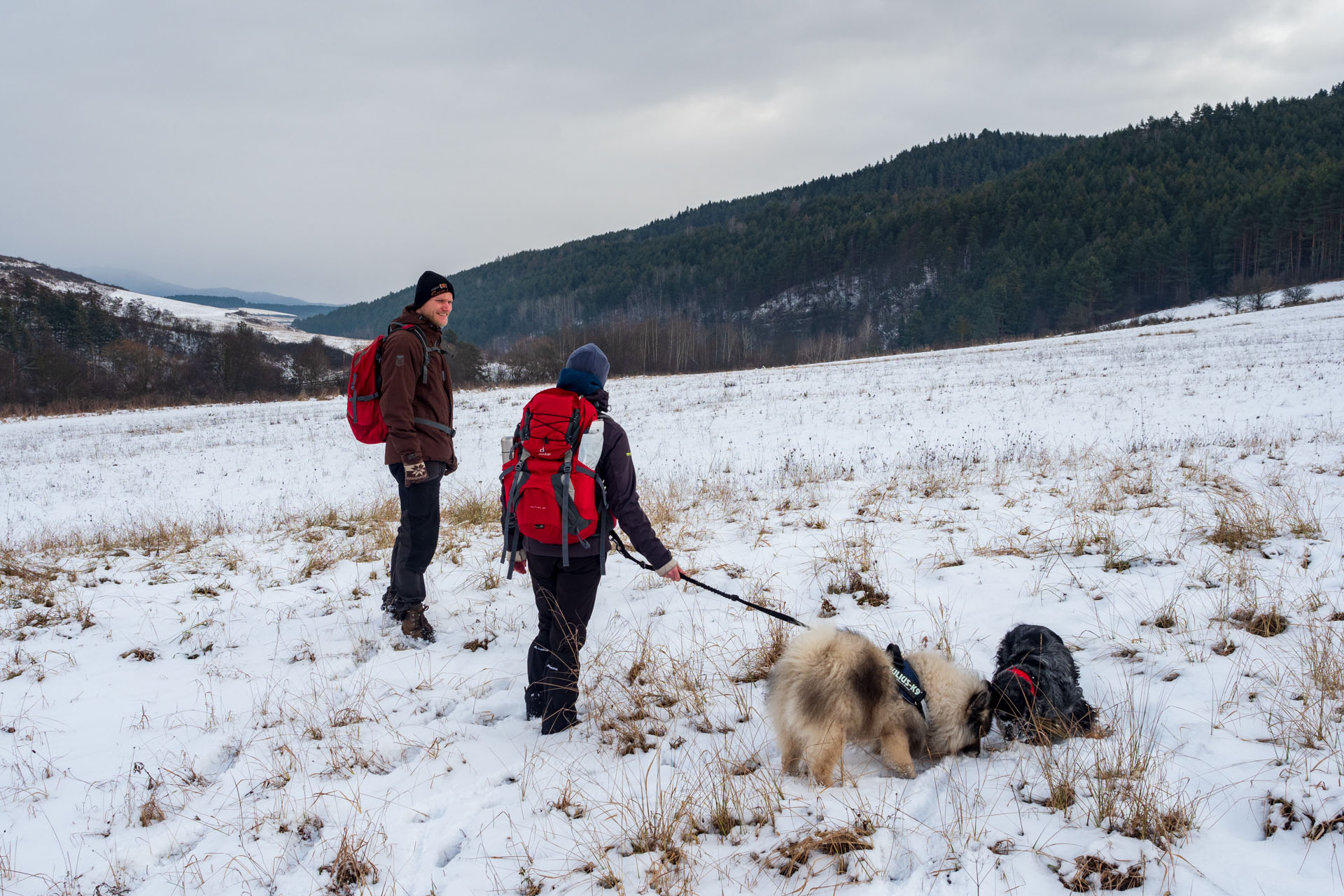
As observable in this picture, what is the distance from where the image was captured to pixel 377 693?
13.6 feet

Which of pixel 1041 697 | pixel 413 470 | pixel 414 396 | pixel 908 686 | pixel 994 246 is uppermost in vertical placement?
pixel 994 246

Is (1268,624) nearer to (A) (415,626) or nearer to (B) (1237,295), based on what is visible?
(A) (415,626)

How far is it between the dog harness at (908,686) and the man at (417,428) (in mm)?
3392

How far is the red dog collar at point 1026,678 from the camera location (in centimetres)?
320

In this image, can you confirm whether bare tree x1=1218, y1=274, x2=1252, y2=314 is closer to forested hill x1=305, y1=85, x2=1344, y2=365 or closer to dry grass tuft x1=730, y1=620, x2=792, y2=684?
forested hill x1=305, y1=85, x2=1344, y2=365

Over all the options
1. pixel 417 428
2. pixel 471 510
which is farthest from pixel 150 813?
pixel 471 510

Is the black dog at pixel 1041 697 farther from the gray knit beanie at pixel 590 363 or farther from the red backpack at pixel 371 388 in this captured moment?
the red backpack at pixel 371 388

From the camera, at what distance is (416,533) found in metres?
4.68

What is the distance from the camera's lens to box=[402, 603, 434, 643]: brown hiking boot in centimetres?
491

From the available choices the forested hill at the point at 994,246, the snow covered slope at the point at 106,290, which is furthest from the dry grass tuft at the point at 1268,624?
the snow covered slope at the point at 106,290

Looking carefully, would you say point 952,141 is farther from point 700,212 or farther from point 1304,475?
point 1304,475

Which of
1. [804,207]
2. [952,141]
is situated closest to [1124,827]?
[804,207]

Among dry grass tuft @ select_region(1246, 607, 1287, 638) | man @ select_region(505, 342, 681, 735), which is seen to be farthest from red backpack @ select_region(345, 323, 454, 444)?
dry grass tuft @ select_region(1246, 607, 1287, 638)

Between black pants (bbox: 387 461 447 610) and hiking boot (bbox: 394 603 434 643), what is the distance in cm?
5
